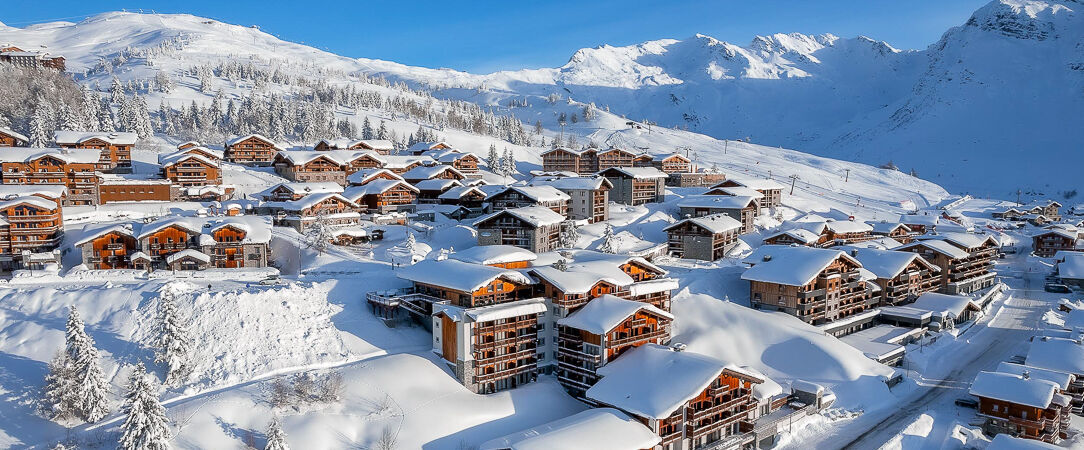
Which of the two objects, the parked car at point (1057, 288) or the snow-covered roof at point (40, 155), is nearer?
the snow-covered roof at point (40, 155)

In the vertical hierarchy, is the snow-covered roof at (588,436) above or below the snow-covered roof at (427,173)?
below

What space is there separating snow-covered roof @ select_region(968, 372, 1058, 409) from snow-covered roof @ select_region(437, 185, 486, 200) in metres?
48.0

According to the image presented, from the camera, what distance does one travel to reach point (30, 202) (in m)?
48.6

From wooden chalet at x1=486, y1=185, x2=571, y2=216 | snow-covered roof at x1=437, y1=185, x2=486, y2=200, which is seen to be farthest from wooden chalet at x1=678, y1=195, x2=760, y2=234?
snow-covered roof at x1=437, y1=185, x2=486, y2=200

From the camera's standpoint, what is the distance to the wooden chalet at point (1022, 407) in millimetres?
36250

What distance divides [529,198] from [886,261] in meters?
32.4

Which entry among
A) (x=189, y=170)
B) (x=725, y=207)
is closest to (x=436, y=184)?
(x=189, y=170)

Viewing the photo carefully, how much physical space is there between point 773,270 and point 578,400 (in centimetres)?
2152

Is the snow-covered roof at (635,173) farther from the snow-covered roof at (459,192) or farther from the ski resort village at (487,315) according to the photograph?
the snow-covered roof at (459,192)

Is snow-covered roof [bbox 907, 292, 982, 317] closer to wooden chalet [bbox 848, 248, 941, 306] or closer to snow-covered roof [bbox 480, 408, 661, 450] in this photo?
wooden chalet [bbox 848, 248, 941, 306]

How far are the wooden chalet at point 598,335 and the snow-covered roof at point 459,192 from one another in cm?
3394

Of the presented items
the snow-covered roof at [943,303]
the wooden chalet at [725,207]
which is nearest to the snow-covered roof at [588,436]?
the snow-covered roof at [943,303]

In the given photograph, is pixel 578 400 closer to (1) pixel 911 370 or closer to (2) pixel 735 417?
(2) pixel 735 417

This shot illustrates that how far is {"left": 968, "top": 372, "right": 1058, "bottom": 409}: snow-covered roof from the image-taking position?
118ft
